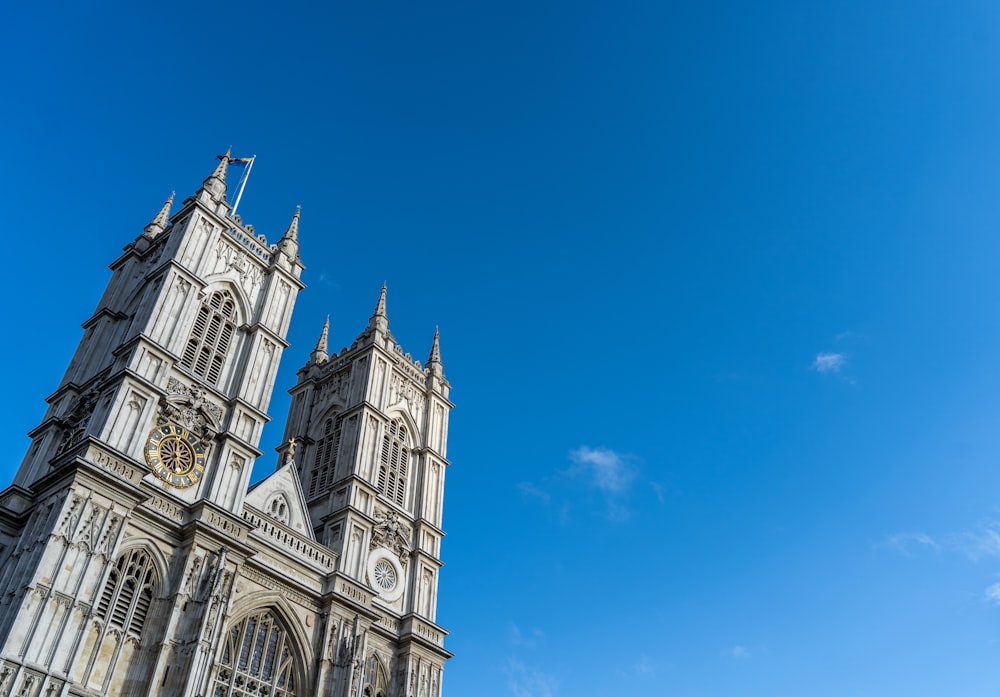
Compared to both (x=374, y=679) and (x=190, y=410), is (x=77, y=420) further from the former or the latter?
(x=374, y=679)

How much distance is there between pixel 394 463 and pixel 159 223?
65.7ft

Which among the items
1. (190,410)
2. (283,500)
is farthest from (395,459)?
(190,410)

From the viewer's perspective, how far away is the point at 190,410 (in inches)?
1535

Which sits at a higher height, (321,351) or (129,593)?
(321,351)

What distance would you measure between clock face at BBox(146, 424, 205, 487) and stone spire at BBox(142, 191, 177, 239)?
50.5ft

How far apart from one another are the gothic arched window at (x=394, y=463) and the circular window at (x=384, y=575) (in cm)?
429

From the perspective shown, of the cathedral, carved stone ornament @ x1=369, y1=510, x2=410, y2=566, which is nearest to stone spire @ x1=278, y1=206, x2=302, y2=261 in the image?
the cathedral

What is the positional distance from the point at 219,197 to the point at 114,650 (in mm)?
26144

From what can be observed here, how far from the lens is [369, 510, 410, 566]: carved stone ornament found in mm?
45719

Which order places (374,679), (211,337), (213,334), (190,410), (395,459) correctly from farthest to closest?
1. (395,459)
2. (213,334)
3. (211,337)
4. (374,679)
5. (190,410)

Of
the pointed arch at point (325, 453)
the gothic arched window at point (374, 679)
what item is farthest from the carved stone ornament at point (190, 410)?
the gothic arched window at point (374, 679)

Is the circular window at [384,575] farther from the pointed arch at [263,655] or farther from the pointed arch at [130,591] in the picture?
the pointed arch at [130,591]

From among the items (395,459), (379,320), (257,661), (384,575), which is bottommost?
(257,661)

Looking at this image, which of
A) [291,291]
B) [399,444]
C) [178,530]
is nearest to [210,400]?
[178,530]
